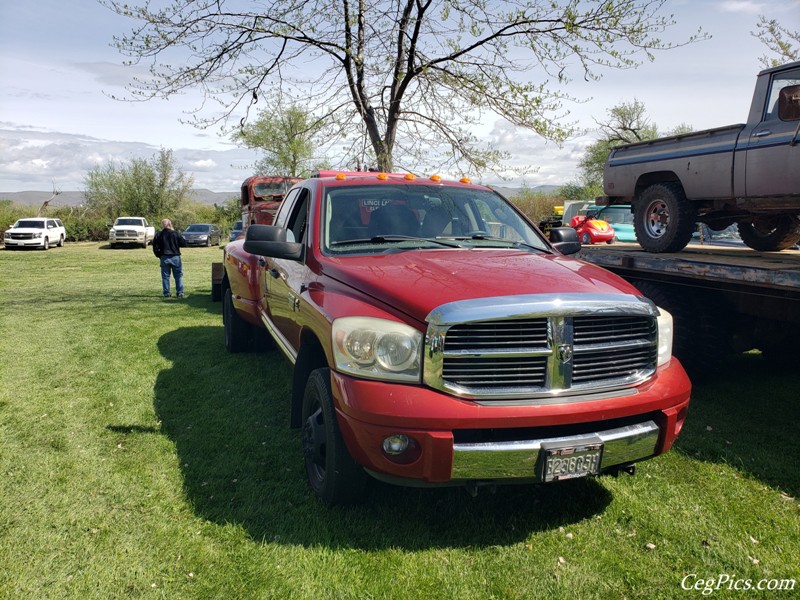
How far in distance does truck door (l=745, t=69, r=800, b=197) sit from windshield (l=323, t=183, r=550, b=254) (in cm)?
269

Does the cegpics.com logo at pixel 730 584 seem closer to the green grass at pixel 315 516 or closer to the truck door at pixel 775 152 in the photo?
the green grass at pixel 315 516

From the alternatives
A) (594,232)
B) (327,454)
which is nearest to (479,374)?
(327,454)

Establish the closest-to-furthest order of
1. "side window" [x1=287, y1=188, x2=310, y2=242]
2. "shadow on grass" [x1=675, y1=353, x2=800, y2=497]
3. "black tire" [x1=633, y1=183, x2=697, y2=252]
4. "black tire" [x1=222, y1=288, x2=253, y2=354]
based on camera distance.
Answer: "shadow on grass" [x1=675, y1=353, x2=800, y2=497] < "side window" [x1=287, y1=188, x2=310, y2=242] < "black tire" [x1=633, y1=183, x2=697, y2=252] < "black tire" [x1=222, y1=288, x2=253, y2=354]

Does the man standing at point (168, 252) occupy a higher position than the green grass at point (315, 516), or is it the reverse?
the man standing at point (168, 252)

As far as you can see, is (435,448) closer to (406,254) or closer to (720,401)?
(406,254)

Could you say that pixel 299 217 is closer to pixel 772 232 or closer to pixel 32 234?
pixel 772 232

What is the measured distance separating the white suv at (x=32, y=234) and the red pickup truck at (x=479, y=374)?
3384 centimetres

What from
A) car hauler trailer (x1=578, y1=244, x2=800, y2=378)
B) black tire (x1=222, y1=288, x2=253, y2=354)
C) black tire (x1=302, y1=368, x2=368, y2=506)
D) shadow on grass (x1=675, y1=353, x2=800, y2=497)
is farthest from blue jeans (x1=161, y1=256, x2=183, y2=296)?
shadow on grass (x1=675, y1=353, x2=800, y2=497)

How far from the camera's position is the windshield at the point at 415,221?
12.7ft

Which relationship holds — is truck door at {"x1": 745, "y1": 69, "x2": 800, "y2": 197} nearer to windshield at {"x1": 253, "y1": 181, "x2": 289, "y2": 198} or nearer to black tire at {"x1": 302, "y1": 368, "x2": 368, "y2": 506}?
black tire at {"x1": 302, "y1": 368, "x2": 368, "y2": 506}

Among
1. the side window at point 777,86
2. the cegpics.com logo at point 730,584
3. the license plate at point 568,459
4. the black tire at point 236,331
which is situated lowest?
the cegpics.com logo at point 730,584

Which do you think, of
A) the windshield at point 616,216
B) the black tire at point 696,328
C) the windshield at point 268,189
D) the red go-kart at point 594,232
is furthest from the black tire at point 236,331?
the windshield at point 268,189

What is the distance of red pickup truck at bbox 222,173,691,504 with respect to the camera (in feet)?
8.79

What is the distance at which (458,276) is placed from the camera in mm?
3057
